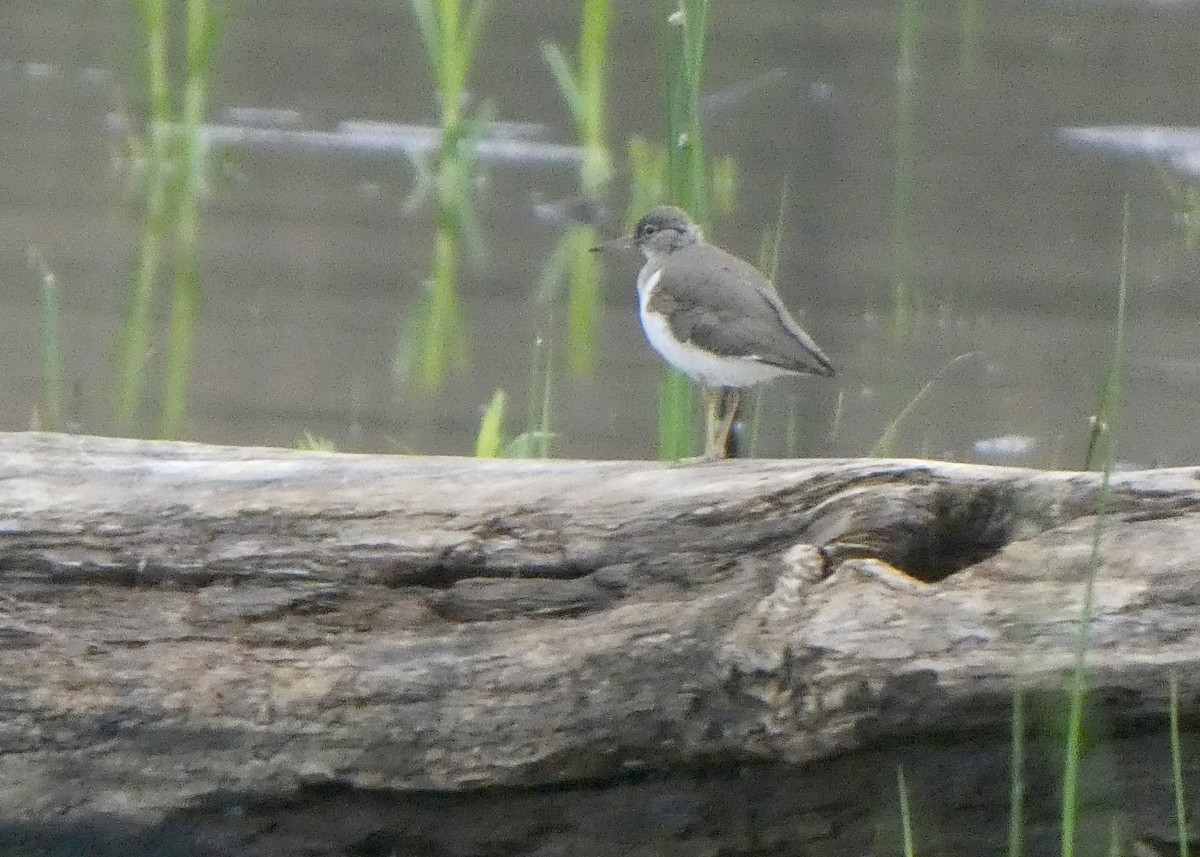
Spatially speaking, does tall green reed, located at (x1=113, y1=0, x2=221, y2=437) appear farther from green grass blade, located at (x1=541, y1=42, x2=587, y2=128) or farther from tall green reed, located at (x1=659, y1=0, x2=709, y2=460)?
tall green reed, located at (x1=659, y1=0, x2=709, y2=460)

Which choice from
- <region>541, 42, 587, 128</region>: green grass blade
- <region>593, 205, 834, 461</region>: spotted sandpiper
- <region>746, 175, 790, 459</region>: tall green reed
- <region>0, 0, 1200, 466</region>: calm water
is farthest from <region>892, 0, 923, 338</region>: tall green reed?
<region>541, 42, 587, 128</region>: green grass blade

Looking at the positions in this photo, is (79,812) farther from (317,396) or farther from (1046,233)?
(1046,233)

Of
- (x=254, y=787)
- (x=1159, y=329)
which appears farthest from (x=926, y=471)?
(x=1159, y=329)

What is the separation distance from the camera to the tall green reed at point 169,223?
17.6ft

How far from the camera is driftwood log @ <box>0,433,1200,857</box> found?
253 cm

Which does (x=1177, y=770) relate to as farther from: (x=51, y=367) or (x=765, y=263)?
(x=765, y=263)

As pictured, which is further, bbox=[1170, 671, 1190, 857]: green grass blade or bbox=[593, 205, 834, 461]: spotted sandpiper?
bbox=[593, 205, 834, 461]: spotted sandpiper

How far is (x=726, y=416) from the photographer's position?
13.1ft

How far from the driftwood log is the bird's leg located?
2.97 ft

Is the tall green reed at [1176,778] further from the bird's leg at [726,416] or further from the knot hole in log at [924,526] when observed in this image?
the bird's leg at [726,416]

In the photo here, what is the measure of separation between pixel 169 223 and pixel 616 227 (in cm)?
154

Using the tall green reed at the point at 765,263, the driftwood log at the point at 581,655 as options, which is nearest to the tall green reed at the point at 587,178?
the tall green reed at the point at 765,263

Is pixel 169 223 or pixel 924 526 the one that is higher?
pixel 169 223

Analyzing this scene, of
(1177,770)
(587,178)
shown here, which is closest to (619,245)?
(1177,770)
